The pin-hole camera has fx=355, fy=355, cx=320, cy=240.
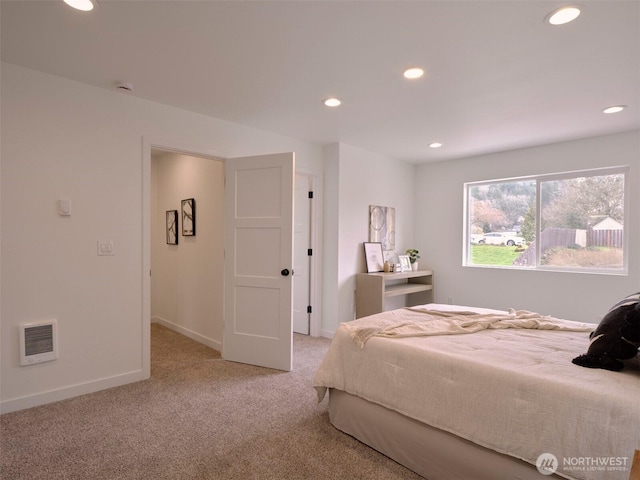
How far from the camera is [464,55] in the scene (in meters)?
2.34

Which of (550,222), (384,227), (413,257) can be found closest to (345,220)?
(384,227)

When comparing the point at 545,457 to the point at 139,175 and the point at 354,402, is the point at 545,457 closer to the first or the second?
the point at 354,402

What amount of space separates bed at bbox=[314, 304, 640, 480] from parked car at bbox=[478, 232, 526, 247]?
2603mm

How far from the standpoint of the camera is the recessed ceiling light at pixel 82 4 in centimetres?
184

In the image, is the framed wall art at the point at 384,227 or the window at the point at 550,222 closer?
the window at the point at 550,222

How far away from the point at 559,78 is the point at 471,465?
270 cm

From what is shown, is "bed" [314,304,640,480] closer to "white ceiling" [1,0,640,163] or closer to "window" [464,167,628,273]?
"white ceiling" [1,0,640,163]

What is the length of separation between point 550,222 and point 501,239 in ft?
2.11

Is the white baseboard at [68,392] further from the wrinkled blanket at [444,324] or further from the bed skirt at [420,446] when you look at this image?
the wrinkled blanket at [444,324]

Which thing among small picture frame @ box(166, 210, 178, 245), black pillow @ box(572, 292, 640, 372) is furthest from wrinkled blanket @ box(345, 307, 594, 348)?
small picture frame @ box(166, 210, 178, 245)

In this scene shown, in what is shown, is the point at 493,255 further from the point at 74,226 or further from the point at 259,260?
the point at 74,226

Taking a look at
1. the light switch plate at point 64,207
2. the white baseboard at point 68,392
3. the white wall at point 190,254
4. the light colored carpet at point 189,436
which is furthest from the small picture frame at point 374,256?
the light switch plate at point 64,207

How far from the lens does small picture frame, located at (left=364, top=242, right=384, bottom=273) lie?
4.87 metres

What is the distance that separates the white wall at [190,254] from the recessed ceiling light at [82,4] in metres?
2.04
